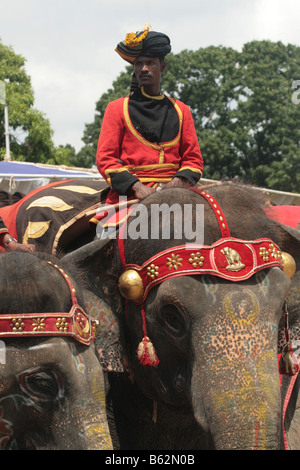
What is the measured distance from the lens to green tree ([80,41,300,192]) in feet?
110

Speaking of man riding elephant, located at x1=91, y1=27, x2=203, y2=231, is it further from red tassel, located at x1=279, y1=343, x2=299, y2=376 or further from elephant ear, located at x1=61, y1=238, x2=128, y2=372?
red tassel, located at x1=279, y1=343, x2=299, y2=376

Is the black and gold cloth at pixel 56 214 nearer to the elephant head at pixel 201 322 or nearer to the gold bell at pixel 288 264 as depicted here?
the elephant head at pixel 201 322

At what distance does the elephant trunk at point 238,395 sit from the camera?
324cm

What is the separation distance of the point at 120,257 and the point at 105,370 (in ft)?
2.05

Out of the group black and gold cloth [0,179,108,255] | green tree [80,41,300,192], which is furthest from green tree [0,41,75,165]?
black and gold cloth [0,179,108,255]

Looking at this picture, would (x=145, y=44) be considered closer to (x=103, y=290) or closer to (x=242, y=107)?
(x=103, y=290)

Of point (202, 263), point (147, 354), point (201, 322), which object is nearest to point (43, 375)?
point (147, 354)

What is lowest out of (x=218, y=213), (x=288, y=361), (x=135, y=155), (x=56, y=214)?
(x=288, y=361)

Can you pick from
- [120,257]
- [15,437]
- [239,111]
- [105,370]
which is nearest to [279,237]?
[120,257]

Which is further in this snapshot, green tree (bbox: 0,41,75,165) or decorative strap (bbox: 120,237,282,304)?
green tree (bbox: 0,41,75,165)

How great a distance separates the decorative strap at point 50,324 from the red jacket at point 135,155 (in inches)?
50.5

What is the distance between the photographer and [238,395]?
10.9ft

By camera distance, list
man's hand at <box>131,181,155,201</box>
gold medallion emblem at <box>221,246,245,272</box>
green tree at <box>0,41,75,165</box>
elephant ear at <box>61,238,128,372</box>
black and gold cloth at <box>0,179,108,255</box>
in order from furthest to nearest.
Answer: green tree at <box>0,41,75,165</box> < black and gold cloth at <box>0,179,108,255</box> < man's hand at <box>131,181,155,201</box> < elephant ear at <box>61,238,128,372</box> < gold medallion emblem at <box>221,246,245,272</box>

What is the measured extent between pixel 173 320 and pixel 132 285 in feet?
0.95
